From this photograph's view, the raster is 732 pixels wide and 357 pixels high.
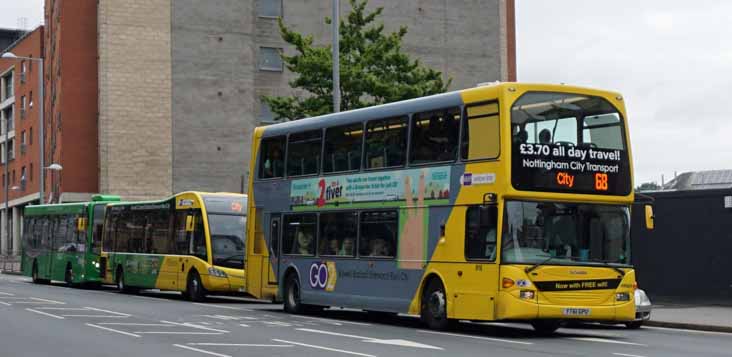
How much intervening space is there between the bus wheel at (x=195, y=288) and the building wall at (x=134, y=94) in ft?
116

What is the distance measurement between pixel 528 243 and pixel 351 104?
26.2 m

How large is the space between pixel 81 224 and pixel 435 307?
24666 millimetres

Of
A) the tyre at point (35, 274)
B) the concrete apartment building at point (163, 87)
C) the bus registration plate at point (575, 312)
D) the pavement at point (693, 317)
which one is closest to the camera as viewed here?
the bus registration plate at point (575, 312)

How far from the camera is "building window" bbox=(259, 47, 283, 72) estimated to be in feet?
238

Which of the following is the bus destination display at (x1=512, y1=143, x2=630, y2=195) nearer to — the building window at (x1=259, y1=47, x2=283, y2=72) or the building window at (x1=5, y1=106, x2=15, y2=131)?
the building window at (x1=259, y1=47, x2=283, y2=72)

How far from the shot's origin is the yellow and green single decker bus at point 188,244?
3381cm

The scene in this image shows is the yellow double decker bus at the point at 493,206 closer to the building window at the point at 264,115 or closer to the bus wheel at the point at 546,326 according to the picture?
the bus wheel at the point at 546,326

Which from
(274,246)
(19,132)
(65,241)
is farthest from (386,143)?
(19,132)

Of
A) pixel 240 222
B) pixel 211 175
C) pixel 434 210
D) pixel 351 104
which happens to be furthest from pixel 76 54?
pixel 434 210

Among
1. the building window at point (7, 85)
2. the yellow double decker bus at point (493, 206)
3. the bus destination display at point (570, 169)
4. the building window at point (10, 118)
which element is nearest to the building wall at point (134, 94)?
the building window at point (10, 118)

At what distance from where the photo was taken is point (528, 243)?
20219 mm

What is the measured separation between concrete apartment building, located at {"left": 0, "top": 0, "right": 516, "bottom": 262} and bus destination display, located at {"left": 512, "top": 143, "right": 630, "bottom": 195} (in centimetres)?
4767

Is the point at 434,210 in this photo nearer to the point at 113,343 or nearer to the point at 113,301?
the point at 113,343

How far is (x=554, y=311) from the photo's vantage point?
2014 cm
